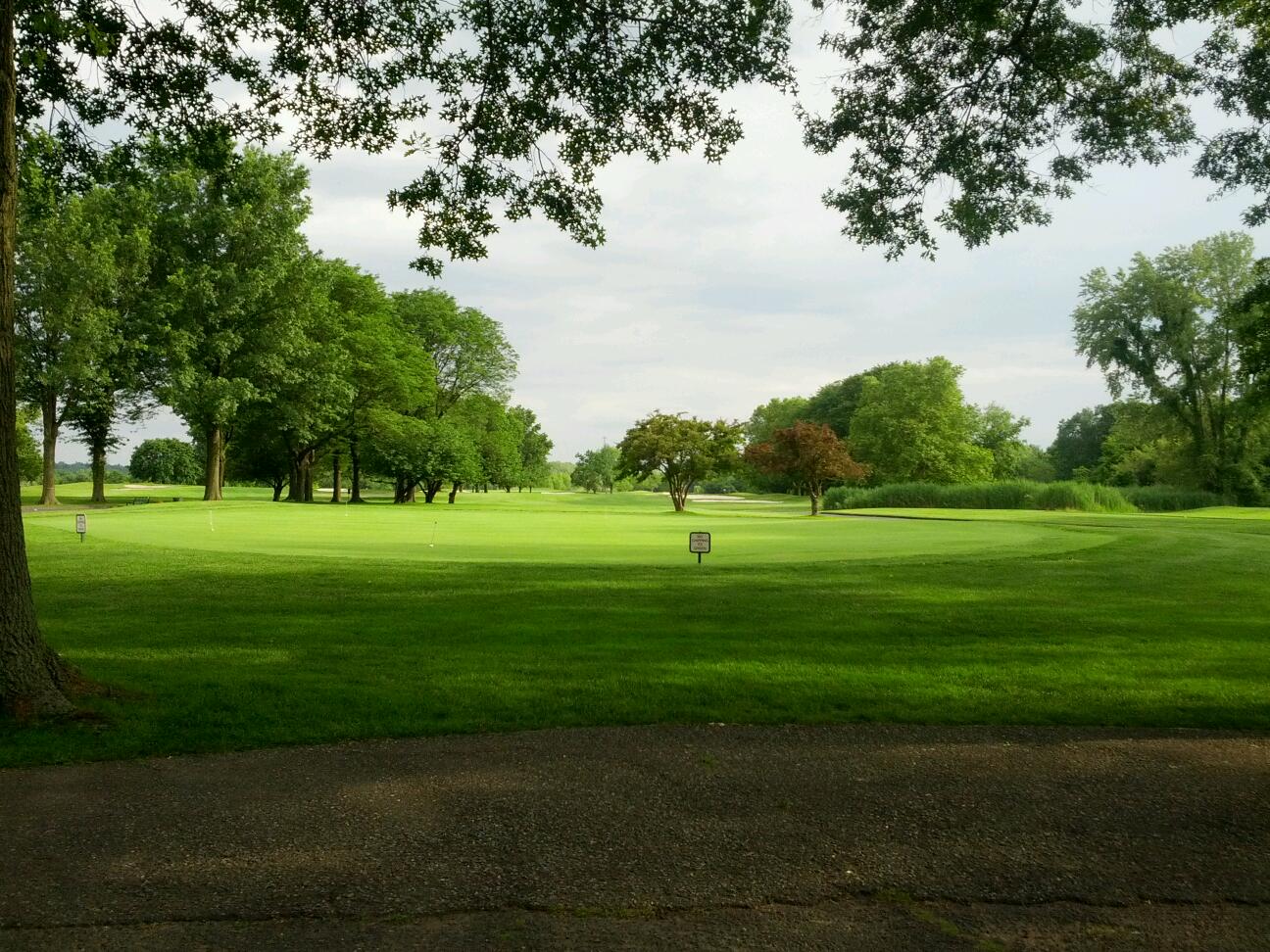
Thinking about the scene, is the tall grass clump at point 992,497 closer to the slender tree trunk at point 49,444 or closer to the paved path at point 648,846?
the slender tree trunk at point 49,444

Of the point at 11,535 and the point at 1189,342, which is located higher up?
the point at 1189,342

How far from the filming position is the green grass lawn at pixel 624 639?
251 inches

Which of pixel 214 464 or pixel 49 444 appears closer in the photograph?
pixel 49 444

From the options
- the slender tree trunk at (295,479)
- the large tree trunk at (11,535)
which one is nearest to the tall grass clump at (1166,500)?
the slender tree trunk at (295,479)

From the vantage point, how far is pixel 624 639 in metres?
9.14

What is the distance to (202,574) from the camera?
1402 centimetres

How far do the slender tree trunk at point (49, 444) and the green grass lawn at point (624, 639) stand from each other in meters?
25.9

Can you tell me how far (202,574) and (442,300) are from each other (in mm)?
48223

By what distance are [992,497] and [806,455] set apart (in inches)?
540

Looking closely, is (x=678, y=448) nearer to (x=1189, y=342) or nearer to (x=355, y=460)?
(x=355, y=460)

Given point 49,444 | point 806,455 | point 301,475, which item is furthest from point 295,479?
point 806,455

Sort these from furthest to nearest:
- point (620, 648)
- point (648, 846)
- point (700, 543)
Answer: point (700, 543) < point (620, 648) < point (648, 846)

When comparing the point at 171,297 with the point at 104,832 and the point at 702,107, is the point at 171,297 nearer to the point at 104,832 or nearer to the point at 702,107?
the point at 702,107

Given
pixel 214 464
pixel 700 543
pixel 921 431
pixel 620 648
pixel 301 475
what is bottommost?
pixel 620 648
